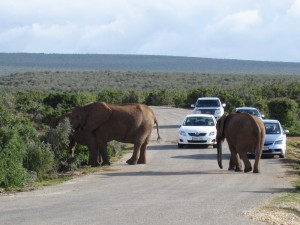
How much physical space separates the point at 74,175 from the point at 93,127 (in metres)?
3.33

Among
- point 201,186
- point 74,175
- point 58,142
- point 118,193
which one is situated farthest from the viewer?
point 58,142

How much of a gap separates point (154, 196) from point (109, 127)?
9620 millimetres

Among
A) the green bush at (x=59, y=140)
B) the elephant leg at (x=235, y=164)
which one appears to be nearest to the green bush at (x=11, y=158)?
the green bush at (x=59, y=140)

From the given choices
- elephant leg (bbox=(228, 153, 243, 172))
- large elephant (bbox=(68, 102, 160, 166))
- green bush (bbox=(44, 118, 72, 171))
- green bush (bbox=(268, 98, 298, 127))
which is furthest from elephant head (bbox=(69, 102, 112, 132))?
green bush (bbox=(268, 98, 298, 127))

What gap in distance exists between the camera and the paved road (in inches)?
582

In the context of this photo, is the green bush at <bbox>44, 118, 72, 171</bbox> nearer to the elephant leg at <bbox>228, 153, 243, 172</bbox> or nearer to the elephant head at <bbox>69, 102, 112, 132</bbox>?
the elephant head at <bbox>69, 102, 112, 132</bbox>

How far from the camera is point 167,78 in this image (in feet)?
467

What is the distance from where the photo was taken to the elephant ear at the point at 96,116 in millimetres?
27781

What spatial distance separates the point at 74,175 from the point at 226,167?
18.3 feet

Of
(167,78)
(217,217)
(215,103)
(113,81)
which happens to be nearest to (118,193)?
(217,217)

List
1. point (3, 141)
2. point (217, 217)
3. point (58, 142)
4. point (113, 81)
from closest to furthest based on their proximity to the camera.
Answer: point (217, 217) < point (3, 141) < point (58, 142) < point (113, 81)

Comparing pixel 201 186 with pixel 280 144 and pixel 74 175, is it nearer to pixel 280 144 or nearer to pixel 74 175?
pixel 74 175

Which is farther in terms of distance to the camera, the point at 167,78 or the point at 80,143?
the point at 167,78

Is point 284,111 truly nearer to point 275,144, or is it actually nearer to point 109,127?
point 275,144
